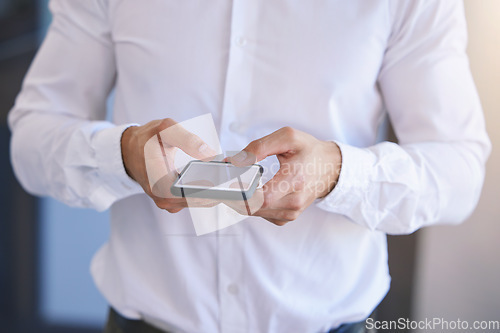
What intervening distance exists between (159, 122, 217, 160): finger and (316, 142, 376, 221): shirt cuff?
105 millimetres

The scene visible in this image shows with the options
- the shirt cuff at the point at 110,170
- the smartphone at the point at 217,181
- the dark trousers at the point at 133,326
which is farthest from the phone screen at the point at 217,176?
the dark trousers at the point at 133,326

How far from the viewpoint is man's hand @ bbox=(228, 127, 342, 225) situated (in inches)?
12.8

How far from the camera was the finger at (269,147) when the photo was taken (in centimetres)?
32

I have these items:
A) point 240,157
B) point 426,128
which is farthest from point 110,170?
point 426,128

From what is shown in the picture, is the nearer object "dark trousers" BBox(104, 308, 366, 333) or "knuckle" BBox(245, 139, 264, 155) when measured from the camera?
"knuckle" BBox(245, 139, 264, 155)

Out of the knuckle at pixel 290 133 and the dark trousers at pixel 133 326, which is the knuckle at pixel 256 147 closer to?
the knuckle at pixel 290 133

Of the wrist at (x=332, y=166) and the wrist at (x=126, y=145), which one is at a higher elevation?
the wrist at (x=126, y=145)

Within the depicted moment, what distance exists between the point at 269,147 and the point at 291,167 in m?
0.03

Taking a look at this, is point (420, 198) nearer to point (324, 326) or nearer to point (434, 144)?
point (434, 144)

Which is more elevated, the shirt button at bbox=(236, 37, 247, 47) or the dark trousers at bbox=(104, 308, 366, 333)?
the shirt button at bbox=(236, 37, 247, 47)

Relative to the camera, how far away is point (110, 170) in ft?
1.33

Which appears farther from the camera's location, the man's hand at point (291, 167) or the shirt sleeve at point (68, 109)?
the shirt sleeve at point (68, 109)

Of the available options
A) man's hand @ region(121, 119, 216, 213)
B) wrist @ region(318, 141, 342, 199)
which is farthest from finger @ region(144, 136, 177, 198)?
wrist @ region(318, 141, 342, 199)

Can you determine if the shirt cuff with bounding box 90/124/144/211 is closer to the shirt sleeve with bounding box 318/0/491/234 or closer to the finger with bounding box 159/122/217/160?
the finger with bounding box 159/122/217/160
